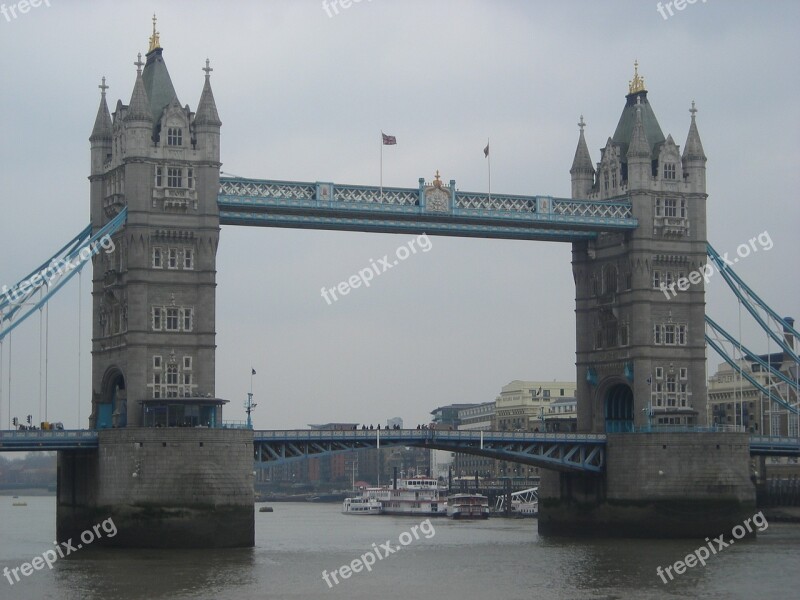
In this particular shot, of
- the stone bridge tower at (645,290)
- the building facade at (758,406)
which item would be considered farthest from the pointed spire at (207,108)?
the building facade at (758,406)

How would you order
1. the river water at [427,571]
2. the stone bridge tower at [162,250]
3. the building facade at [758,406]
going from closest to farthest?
the river water at [427,571], the stone bridge tower at [162,250], the building facade at [758,406]

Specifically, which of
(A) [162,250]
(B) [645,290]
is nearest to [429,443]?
(B) [645,290]

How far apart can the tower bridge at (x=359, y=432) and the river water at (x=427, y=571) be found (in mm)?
3792

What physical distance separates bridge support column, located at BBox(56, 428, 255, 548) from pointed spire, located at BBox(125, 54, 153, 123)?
20804 millimetres

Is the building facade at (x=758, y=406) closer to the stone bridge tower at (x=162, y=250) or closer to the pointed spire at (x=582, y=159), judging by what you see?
the pointed spire at (x=582, y=159)

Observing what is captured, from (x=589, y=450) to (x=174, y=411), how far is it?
34.2 m

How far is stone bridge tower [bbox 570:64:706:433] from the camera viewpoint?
126438mm

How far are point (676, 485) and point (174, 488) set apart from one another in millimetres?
37206

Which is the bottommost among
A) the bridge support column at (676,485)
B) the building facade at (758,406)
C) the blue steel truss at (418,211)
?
the bridge support column at (676,485)

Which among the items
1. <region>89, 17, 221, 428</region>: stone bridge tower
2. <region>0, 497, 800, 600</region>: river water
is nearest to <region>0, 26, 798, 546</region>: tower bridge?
<region>89, 17, 221, 428</region>: stone bridge tower

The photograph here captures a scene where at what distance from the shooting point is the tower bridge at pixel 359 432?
10638 centimetres

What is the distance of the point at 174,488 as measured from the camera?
343ft

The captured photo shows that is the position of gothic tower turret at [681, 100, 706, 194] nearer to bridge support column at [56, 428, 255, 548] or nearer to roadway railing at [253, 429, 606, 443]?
roadway railing at [253, 429, 606, 443]

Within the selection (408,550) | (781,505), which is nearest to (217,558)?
(408,550)
